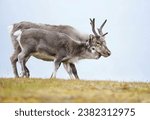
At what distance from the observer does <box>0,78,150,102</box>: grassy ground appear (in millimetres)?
10992

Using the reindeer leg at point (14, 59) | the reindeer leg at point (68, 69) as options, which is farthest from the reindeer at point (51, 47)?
the reindeer leg at point (14, 59)

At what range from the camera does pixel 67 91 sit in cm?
1142

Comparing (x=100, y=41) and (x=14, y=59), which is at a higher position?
(x=100, y=41)

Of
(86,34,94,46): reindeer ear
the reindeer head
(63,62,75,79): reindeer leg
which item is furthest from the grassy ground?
(86,34,94,46): reindeer ear

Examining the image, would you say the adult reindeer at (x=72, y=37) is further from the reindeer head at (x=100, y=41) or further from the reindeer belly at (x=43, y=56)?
the reindeer belly at (x=43, y=56)

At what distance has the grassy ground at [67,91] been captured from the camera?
36.1ft

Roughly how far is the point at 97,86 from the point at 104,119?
1.24 metres

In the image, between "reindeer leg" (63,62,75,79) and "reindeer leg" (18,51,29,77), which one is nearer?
"reindeer leg" (18,51,29,77)

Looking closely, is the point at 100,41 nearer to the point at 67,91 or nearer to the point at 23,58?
the point at 23,58

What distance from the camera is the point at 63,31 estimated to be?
618 inches

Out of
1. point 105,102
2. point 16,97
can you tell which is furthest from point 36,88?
point 105,102

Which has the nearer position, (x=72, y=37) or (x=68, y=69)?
(x=68, y=69)

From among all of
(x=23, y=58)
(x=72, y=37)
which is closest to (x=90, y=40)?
(x=72, y=37)

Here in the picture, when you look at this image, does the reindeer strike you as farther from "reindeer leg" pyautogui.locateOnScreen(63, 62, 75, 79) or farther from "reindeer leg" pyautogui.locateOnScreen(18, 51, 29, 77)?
"reindeer leg" pyautogui.locateOnScreen(63, 62, 75, 79)
